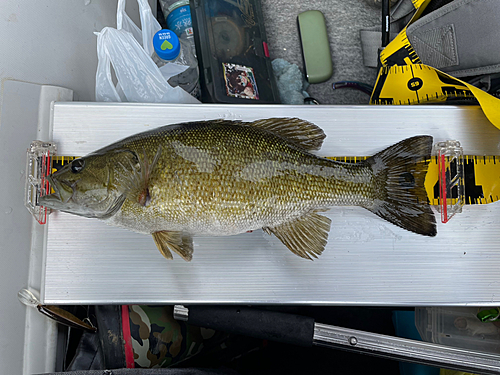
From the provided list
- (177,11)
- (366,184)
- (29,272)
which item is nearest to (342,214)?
(366,184)

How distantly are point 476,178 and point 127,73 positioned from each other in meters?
1.26

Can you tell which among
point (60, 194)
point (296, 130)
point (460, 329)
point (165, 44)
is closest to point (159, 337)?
point (60, 194)

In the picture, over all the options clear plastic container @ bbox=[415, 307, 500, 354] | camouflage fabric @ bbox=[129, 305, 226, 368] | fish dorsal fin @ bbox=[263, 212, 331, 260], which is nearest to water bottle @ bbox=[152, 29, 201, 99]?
fish dorsal fin @ bbox=[263, 212, 331, 260]

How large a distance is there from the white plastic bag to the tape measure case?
0.24m

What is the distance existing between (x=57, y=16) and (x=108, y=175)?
754 mm

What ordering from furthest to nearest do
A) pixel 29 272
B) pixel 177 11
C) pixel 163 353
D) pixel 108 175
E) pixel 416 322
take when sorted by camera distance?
1. pixel 177 11
2. pixel 416 322
3. pixel 163 353
4. pixel 29 272
5. pixel 108 175

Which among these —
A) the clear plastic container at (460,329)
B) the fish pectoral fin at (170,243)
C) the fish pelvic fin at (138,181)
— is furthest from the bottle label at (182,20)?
the clear plastic container at (460,329)

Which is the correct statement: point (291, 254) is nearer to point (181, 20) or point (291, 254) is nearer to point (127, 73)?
point (127, 73)

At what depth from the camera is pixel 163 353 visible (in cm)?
117

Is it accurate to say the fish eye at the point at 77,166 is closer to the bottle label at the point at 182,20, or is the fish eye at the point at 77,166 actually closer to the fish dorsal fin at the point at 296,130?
the fish dorsal fin at the point at 296,130

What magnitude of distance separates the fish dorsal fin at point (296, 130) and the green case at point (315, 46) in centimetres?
89

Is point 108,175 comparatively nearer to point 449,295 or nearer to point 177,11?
point 177,11

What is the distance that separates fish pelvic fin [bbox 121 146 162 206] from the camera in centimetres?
79

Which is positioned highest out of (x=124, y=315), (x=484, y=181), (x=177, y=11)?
(x=177, y=11)
